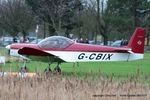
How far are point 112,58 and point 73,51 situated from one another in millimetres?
1548

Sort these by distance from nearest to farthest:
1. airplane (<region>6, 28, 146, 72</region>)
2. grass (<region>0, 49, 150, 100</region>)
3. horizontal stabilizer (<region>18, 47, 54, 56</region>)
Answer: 1. grass (<region>0, 49, 150, 100</region>)
2. horizontal stabilizer (<region>18, 47, 54, 56</region>)
3. airplane (<region>6, 28, 146, 72</region>)

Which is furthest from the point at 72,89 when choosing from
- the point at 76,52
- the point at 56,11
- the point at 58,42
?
the point at 56,11

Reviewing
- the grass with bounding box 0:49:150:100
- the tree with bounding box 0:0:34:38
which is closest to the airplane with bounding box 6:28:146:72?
the grass with bounding box 0:49:150:100

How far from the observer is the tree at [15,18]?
37156mm

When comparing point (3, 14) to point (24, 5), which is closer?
point (3, 14)

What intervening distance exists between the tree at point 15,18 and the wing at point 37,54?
2394cm

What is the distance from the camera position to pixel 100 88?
6.52 m

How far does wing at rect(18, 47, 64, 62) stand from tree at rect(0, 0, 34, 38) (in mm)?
23943

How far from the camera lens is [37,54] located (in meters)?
13.0

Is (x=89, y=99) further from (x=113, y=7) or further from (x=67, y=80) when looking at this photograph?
(x=113, y=7)

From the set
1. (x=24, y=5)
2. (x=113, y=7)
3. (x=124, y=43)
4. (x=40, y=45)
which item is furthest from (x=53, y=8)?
(x=40, y=45)

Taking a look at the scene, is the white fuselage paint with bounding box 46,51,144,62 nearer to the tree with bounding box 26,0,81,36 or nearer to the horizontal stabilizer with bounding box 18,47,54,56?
the horizontal stabilizer with bounding box 18,47,54,56

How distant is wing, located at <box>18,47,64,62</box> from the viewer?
12729mm

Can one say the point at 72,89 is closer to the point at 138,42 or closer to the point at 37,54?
the point at 37,54
